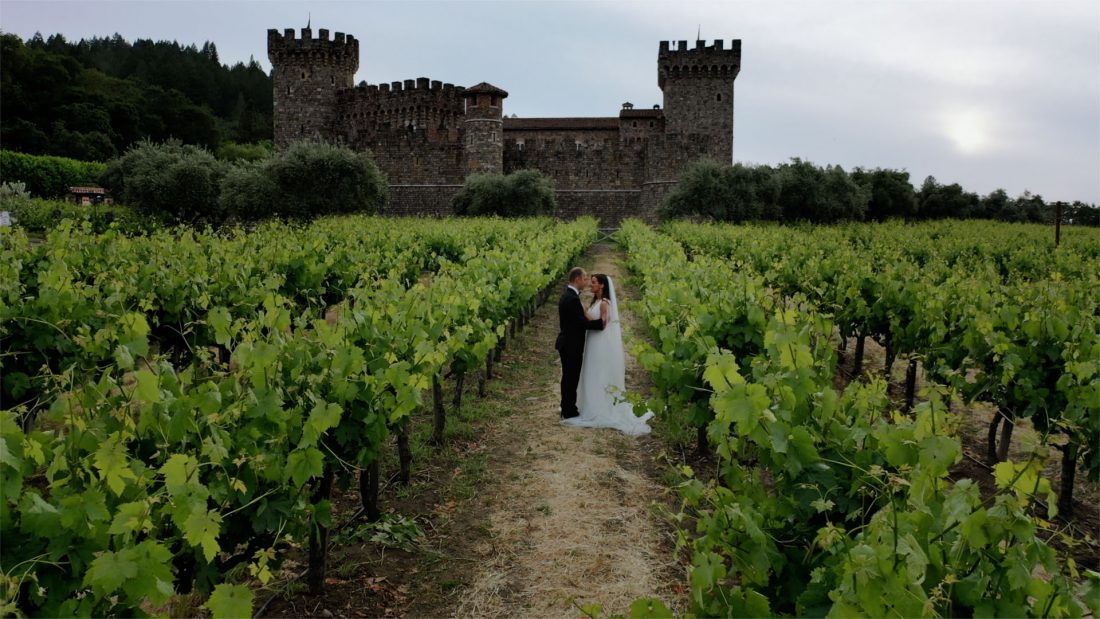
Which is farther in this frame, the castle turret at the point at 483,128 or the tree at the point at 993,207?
the tree at the point at 993,207

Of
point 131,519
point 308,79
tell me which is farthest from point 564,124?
point 131,519

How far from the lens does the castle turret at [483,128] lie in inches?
1597

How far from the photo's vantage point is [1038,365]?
588 centimetres

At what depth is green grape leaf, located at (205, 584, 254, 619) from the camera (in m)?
2.20

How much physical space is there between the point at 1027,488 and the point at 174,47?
284ft

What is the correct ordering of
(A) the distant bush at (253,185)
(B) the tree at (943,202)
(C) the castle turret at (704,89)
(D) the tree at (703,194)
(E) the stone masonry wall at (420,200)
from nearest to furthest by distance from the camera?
(A) the distant bush at (253,185) → (D) the tree at (703,194) → (C) the castle turret at (704,89) → (E) the stone masonry wall at (420,200) → (B) the tree at (943,202)

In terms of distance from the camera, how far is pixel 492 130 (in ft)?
134

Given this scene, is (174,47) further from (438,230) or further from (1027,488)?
(1027,488)

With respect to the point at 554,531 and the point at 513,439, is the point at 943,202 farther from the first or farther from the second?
the point at 554,531

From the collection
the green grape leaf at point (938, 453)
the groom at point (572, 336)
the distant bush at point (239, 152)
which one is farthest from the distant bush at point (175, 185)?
the green grape leaf at point (938, 453)

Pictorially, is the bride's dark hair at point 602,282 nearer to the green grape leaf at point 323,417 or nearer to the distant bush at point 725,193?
the green grape leaf at point 323,417

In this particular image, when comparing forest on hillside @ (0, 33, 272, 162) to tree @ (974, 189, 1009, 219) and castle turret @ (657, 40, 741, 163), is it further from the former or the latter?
tree @ (974, 189, 1009, 219)

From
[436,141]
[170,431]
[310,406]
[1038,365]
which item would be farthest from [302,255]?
[436,141]

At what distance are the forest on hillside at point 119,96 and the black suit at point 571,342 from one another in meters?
47.4
